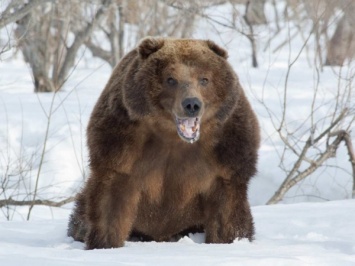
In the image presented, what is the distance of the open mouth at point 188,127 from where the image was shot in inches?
194

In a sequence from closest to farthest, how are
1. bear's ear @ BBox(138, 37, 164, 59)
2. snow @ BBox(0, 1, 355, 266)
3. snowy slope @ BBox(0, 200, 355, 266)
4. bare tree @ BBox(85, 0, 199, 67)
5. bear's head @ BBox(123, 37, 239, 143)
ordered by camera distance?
1. snowy slope @ BBox(0, 200, 355, 266)
2. snow @ BBox(0, 1, 355, 266)
3. bear's head @ BBox(123, 37, 239, 143)
4. bear's ear @ BBox(138, 37, 164, 59)
5. bare tree @ BBox(85, 0, 199, 67)

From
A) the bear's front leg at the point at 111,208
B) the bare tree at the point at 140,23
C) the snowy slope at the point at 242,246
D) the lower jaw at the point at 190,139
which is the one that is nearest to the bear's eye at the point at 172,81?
the lower jaw at the point at 190,139

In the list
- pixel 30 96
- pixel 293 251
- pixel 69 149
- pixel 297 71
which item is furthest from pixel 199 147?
pixel 297 71

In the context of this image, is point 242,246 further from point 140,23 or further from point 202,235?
point 140,23

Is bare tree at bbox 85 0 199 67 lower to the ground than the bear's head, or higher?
higher

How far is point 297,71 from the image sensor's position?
16453 millimetres

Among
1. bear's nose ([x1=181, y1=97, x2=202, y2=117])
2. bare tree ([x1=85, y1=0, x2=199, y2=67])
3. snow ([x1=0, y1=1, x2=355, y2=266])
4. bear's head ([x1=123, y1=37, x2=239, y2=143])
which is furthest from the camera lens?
bare tree ([x1=85, y1=0, x2=199, y2=67])

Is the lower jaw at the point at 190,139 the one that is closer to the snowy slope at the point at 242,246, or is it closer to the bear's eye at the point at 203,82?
the bear's eye at the point at 203,82

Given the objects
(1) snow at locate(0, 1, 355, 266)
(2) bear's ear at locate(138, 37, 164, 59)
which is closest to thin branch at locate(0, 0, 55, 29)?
(1) snow at locate(0, 1, 355, 266)

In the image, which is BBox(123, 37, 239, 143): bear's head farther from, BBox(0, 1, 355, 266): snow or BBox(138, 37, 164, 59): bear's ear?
BBox(0, 1, 355, 266): snow

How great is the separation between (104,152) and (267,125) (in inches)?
285

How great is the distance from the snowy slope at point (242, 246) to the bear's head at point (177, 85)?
2.38ft

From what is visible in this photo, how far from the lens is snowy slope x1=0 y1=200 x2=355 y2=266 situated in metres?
3.99

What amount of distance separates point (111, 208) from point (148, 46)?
0.98 m
